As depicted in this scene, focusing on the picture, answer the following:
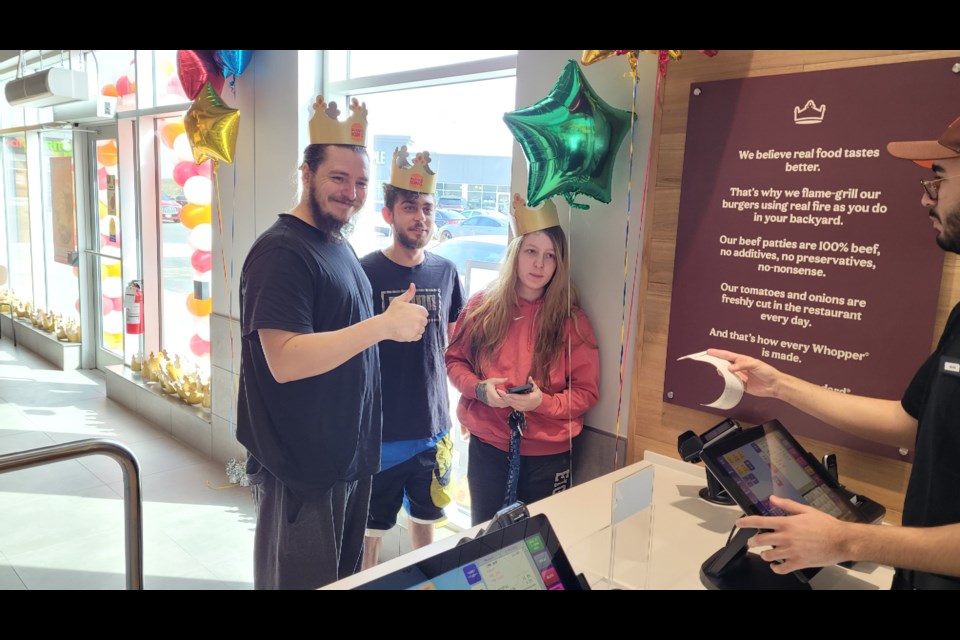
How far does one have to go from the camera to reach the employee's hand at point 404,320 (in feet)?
7.80

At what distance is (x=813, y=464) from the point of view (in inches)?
64.2

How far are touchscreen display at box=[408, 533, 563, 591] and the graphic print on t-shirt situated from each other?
1.63 metres

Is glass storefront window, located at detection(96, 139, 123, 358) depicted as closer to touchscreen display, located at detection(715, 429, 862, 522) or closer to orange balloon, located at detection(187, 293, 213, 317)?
orange balloon, located at detection(187, 293, 213, 317)

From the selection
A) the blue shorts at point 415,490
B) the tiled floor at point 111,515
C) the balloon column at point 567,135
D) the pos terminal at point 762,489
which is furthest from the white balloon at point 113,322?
the pos terminal at point 762,489

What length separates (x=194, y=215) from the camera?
4234 mm

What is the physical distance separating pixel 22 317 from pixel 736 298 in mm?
7850

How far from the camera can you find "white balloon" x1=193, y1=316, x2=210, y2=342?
441 cm

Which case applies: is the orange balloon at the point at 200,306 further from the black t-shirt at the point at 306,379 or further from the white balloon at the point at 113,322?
the white balloon at the point at 113,322

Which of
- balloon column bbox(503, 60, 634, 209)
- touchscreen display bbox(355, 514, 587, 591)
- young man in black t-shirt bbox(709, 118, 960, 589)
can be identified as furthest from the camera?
balloon column bbox(503, 60, 634, 209)

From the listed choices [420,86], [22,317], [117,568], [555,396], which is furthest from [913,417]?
[22,317]

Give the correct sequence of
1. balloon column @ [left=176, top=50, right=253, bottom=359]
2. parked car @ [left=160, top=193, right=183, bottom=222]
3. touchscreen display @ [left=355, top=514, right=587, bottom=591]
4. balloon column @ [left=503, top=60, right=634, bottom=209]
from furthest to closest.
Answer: parked car @ [left=160, top=193, right=183, bottom=222] < balloon column @ [left=176, top=50, right=253, bottom=359] < balloon column @ [left=503, top=60, right=634, bottom=209] < touchscreen display @ [left=355, top=514, right=587, bottom=591]

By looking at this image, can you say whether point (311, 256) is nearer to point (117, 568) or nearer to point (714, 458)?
point (714, 458)

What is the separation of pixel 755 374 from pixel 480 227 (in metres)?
1.29

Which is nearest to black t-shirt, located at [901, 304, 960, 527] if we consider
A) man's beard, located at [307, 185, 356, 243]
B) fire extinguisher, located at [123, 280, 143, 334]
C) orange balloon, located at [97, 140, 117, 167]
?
man's beard, located at [307, 185, 356, 243]
